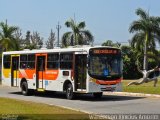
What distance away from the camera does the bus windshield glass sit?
26.1 m

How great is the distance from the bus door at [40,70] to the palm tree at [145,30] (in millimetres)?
30111

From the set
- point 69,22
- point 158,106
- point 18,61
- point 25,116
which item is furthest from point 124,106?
point 69,22

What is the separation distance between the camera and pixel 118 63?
26.9 m

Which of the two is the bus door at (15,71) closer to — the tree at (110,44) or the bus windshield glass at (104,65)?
the bus windshield glass at (104,65)

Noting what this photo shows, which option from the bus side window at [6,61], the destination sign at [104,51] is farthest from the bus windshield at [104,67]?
the bus side window at [6,61]

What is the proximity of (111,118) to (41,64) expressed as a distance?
46.1 ft

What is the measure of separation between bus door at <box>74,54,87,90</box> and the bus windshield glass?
482mm

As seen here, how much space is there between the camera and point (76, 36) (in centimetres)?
6097

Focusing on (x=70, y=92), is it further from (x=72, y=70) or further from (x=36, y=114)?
(x=36, y=114)

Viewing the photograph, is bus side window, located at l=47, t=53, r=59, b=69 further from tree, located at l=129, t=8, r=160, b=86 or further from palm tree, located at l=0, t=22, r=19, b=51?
tree, located at l=129, t=8, r=160, b=86

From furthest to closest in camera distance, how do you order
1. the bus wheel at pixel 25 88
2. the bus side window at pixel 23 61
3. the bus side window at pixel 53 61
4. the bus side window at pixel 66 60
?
1. the bus side window at pixel 23 61
2. the bus wheel at pixel 25 88
3. the bus side window at pixel 53 61
4. the bus side window at pixel 66 60

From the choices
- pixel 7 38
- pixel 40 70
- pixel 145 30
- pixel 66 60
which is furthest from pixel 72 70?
pixel 145 30

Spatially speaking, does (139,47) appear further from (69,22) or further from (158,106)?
(158,106)

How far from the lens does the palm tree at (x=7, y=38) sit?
5544 centimetres
